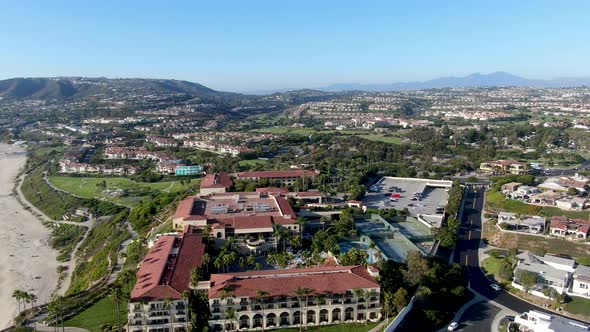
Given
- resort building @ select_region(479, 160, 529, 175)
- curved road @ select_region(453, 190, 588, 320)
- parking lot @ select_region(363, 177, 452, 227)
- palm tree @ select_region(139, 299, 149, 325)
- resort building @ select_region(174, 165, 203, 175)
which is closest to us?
palm tree @ select_region(139, 299, 149, 325)

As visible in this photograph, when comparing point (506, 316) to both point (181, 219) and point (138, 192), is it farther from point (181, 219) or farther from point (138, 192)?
point (138, 192)

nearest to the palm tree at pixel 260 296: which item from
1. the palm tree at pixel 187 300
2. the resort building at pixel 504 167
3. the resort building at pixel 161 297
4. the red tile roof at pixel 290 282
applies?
the red tile roof at pixel 290 282

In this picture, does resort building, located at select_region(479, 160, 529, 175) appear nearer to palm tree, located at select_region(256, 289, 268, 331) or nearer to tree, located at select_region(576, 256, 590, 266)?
tree, located at select_region(576, 256, 590, 266)

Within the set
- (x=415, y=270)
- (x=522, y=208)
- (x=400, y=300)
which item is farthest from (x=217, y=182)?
(x=522, y=208)

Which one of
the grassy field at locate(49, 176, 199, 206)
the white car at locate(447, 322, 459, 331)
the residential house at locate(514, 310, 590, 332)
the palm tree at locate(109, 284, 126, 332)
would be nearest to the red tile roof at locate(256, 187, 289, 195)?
the grassy field at locate(49, 176, 199, 206)

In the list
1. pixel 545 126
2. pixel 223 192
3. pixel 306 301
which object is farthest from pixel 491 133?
pixel 306 301

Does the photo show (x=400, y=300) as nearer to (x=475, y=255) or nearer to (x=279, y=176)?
(x=475, y=255)
